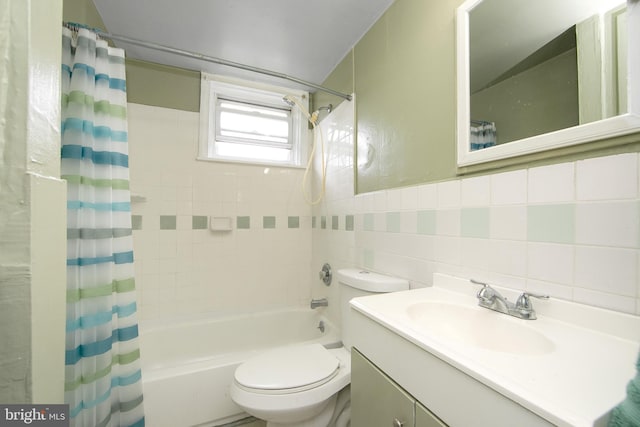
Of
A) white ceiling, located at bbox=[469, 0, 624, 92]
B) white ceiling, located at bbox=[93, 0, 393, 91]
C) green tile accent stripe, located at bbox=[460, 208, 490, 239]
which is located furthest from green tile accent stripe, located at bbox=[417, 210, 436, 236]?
white ceiling, located at bbox=[93, 0, 393, 91]

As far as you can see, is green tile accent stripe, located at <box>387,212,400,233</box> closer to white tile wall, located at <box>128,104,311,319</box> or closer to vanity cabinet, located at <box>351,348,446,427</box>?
vanity cabinet, located at <box>351,348,446,427</box>

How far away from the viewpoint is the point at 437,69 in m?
1.03

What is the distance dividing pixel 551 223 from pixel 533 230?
4cm

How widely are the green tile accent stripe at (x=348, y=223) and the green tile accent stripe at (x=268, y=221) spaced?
0.68m

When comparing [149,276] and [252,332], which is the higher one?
[149,276]

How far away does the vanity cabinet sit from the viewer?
557mm

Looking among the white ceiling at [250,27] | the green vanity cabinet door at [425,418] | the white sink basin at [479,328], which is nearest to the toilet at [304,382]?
the white sink basin at [479,328]

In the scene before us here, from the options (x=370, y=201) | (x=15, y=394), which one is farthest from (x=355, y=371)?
(x=370, y=201)

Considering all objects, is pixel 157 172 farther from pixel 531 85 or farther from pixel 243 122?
pixel 531 85

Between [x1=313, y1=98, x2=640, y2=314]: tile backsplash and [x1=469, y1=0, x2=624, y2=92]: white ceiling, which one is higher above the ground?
[x1=469, y1=0, x2=624, y2=92]: white ceiling

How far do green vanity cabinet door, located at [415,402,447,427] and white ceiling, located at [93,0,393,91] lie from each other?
1692mm

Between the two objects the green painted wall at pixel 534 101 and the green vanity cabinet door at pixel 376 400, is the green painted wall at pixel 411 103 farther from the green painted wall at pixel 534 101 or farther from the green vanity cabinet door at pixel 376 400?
the green vanity cabinet door at pixel 376 400

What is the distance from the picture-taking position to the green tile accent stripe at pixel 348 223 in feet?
5.18

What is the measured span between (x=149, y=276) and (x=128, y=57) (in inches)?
58.8
